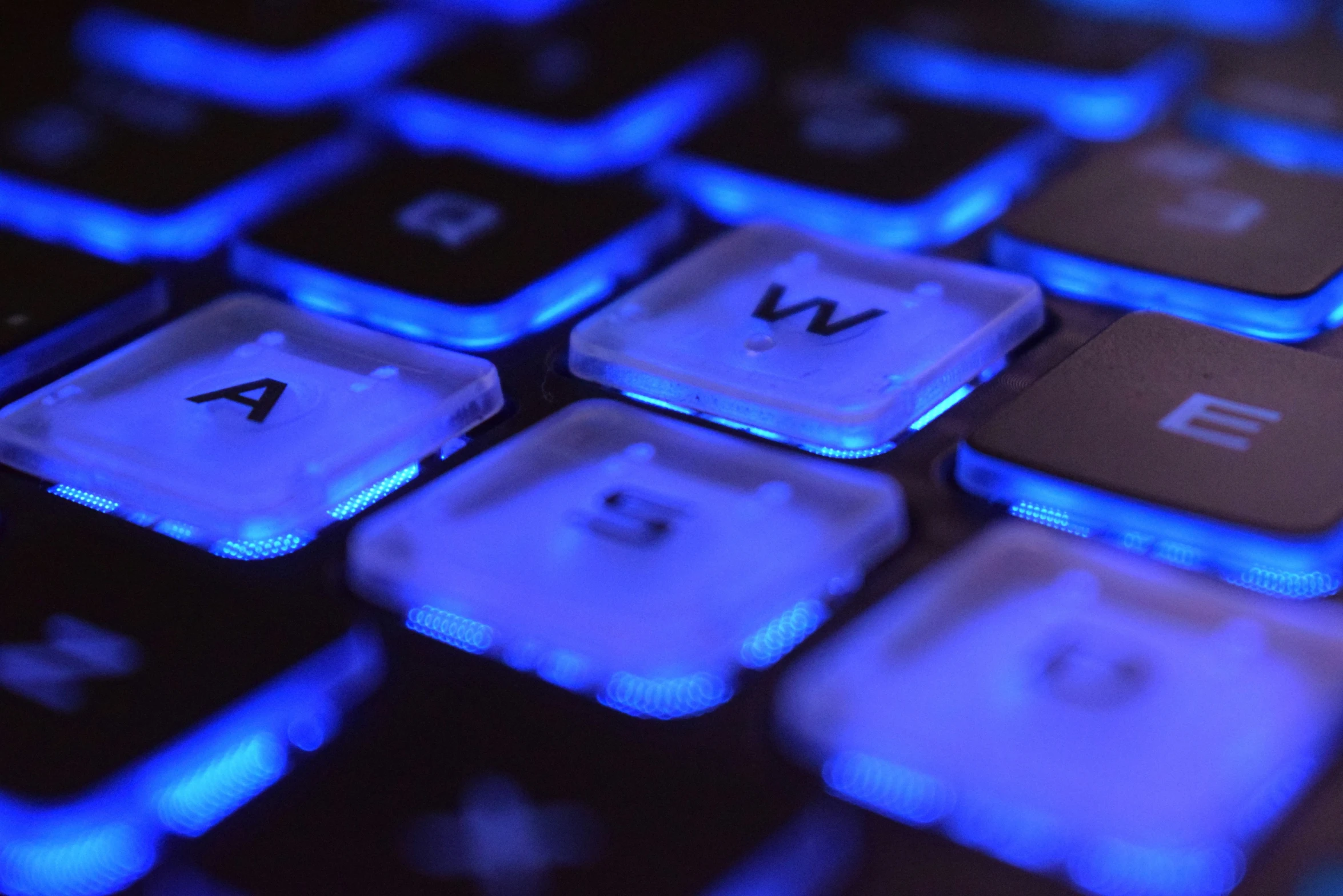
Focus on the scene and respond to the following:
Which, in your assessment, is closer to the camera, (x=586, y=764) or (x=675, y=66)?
(x=586, y=764)

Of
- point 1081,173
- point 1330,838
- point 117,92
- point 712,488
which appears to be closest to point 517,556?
point 712,488

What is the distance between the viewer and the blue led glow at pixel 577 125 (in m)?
0.78

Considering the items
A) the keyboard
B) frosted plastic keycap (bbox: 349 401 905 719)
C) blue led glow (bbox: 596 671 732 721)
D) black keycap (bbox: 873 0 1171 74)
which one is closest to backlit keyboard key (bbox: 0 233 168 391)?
the keyboard

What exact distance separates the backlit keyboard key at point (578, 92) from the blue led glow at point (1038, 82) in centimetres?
8

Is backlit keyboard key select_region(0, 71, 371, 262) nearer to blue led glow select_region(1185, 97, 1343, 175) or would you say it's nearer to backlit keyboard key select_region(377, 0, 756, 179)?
backlit keyboard key select_region(377, 0, 756, 179)

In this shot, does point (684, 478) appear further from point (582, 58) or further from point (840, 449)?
point (582, 58)

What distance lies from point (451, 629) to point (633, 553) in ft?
0.19

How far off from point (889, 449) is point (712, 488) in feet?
0.23

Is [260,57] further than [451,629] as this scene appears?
Yes

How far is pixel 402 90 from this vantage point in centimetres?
83

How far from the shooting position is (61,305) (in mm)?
646

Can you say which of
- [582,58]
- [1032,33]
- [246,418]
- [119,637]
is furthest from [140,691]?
[1032,33]

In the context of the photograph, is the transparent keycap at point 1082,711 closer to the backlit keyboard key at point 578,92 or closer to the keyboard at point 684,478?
the keyboard at point 684,478

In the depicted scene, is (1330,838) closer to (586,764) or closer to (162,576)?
(586,764)
